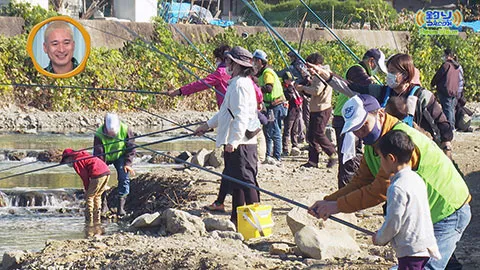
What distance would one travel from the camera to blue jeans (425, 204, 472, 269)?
5.23 meters

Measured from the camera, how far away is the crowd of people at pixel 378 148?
195 inches

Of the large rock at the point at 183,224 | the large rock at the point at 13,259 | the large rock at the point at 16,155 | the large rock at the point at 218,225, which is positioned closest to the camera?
the large rock at the point at 13,259

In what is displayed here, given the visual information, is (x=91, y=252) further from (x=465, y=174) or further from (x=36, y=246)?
(x=465, y=174)

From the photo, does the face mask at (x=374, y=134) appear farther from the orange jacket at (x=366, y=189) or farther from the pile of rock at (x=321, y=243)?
the pile of rock at (x=321, y=243)

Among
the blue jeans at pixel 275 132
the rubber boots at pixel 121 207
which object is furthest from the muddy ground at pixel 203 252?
the blue jeans at pixel 275 132

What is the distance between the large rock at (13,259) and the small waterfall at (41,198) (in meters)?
3.99

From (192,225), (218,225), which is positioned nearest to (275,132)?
(218,225)

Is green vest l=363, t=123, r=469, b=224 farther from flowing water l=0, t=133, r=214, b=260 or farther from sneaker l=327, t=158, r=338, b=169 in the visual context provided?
sneaker l=327, t=158, r=338, b=169

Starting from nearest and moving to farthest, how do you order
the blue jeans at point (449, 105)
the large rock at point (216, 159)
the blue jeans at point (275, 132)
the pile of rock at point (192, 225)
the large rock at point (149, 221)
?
the pile of rock at point (192, 225) → the large rock at point (149, 221) → the large rock at point (216, 159) → the blue jeans at point (275, 132) → the blue jeans at point (449, 105)

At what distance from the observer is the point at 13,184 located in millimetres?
13383

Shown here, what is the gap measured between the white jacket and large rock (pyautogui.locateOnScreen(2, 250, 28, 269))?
1979 millimetres

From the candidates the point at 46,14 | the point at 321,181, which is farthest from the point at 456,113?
the point at 46,14

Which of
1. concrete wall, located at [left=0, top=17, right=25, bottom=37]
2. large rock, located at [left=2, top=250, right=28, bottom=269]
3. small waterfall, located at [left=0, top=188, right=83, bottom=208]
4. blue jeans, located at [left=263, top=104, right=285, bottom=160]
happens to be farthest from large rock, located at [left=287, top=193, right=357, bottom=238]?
concrete wall, located at [left=0, top=17, right=25, bottom=37]

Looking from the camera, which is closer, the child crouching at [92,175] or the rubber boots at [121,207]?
the child crouching at [92,175]
